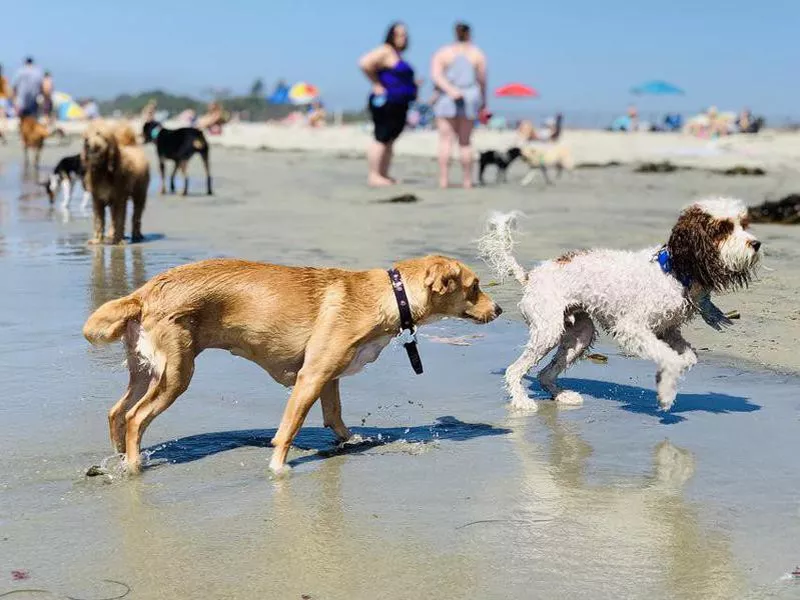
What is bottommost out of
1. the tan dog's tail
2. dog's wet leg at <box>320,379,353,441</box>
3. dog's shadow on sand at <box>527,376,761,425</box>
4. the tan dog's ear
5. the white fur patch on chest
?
dog's shadow on sand at <box>527,376,761,425</box>

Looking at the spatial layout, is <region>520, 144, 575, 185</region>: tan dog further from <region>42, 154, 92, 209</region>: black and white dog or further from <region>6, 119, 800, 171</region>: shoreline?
<region>42, 154, 92, 209</region>: black and white dog

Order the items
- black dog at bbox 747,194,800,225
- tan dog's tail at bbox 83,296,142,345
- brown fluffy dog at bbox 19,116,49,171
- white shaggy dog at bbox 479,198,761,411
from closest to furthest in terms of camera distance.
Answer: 1. tan dog's tail at bbox 83,296,142,345
2. white shaggy dog at bbox 479,198,761,411
3. black dog at bbox 747,194,800,225
4. brown fluffy dog at bbox 19,116,49,171

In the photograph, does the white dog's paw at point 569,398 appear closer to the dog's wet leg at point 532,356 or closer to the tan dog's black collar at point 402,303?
the dog's wet leg at point 532,356

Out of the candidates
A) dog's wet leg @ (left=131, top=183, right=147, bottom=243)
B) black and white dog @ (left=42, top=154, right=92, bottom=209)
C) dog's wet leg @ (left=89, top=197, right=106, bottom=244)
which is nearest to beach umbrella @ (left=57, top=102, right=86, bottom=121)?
→ black and white dog @ (left=42, top=154, right=92, bottom=209)

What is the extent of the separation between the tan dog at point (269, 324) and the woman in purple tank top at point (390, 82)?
1209cm

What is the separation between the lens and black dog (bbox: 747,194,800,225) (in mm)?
13586

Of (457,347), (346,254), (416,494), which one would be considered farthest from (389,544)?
(346,254)

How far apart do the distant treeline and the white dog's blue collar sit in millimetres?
74734

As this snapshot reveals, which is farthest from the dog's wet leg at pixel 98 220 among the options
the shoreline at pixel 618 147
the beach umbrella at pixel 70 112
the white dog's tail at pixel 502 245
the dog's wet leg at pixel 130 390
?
the beach umbrella at pixel 70 112

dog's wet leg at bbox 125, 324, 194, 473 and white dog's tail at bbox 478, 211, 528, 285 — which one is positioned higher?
white dog's tail at bbox 478, 211, 528, 285

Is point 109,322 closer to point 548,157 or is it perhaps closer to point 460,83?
point 460,83

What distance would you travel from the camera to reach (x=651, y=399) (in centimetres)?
627

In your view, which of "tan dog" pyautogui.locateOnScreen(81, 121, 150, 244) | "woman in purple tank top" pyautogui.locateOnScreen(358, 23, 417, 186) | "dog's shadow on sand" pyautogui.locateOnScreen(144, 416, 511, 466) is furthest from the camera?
"woman in purple tank top" pyautogui.locateOnScreen(358, 23, 417, 186)

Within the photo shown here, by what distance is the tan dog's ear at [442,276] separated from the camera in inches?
205
